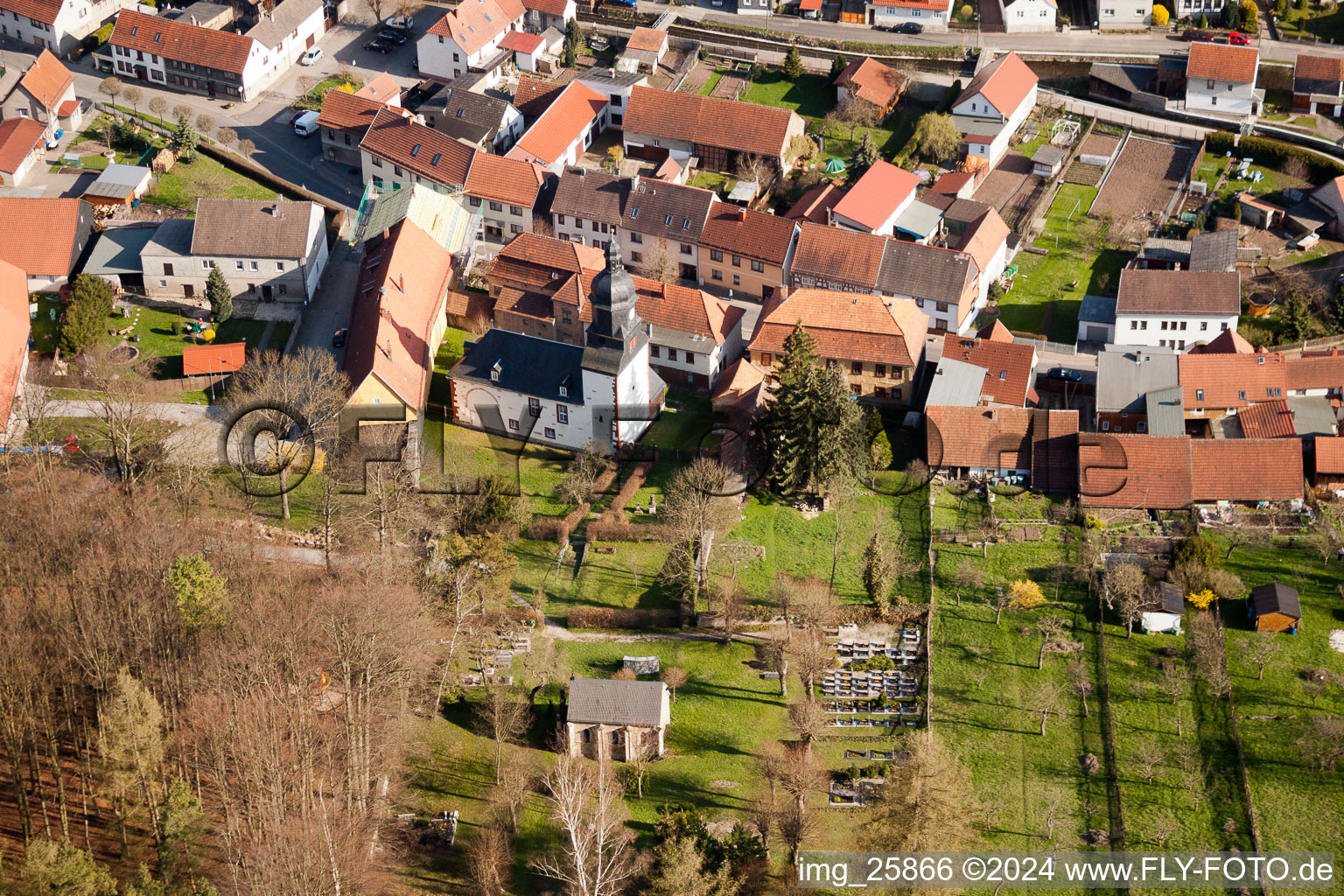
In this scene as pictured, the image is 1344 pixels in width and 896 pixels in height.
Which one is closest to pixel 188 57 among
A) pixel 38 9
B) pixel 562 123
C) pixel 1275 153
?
pixel 38 9

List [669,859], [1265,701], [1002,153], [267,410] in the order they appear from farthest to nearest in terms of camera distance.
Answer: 1. [1002,153]
2. [267,410]
3. [1265,701]
4. [669,859]

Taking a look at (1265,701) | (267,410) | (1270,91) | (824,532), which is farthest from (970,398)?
(1270,91)

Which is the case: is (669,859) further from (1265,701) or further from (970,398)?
(970,398)

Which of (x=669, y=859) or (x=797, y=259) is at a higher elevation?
(x=797, y=259)

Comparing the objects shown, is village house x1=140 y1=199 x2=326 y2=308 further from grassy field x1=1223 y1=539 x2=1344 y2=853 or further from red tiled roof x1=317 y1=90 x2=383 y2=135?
grassy field x1=1223 y1=539 x2=1344 y2=853

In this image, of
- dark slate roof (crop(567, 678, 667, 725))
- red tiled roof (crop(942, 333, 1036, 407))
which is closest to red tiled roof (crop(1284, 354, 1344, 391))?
red tiled roof (crop(942, 333, 1036, 407))
